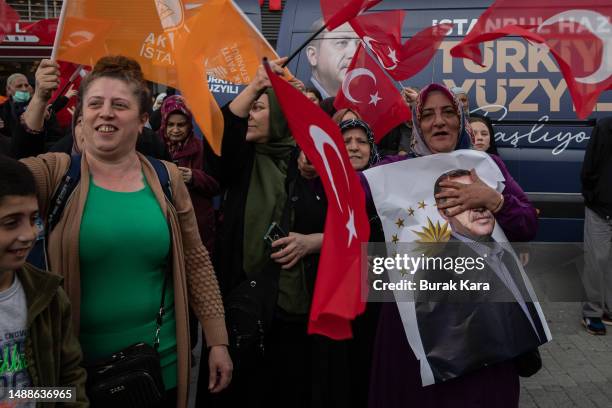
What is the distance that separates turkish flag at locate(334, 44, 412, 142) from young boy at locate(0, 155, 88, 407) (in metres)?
2.50

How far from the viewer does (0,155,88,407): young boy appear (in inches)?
69.2

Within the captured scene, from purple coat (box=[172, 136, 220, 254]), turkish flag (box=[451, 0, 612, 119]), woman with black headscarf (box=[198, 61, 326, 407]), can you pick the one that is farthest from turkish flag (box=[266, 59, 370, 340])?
purple coat (box=[172, 136, 220, 254])

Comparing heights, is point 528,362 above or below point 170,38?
below

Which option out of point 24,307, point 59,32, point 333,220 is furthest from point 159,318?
point 59,32

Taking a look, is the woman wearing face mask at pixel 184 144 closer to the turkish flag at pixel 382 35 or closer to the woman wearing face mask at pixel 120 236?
the turkish flag at pixel 382 35

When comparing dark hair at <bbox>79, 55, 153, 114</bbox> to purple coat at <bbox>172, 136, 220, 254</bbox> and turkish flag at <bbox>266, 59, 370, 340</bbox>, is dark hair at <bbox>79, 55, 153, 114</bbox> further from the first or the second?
purple coat at <bbox>172, 136, 220, 254</bbox>

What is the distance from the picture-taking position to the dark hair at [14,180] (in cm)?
175

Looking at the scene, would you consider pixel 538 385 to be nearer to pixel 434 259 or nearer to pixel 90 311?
pixel 434 259

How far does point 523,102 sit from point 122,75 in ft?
13.0

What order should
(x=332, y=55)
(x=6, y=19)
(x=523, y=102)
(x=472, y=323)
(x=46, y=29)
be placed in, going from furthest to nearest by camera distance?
(x=332, y=55) < (x=523, y=102) < (x=46, y=29) < (x=6, y=19) < (x=472, y=323)

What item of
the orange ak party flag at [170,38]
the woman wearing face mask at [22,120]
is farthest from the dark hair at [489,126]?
the woman wearing face mask at [22,120]

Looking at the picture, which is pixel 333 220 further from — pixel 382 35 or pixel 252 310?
pixel 382 35

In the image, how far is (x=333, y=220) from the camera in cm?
208

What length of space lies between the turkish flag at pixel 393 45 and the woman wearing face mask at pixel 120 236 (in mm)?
1942
